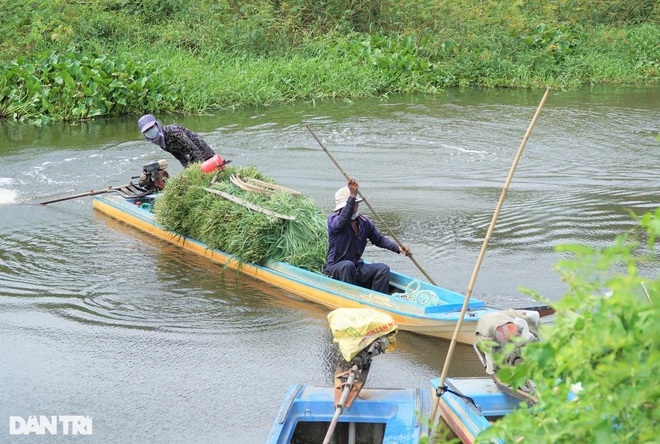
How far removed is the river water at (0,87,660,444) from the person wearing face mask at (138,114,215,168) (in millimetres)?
1358

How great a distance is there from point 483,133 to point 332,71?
5.68 meters

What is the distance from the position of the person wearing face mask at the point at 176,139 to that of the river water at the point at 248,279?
4.46 feet

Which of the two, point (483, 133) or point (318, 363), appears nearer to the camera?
point (318, 363)

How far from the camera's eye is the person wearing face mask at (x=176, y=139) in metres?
12.8

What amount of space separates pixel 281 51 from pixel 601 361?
21800mm

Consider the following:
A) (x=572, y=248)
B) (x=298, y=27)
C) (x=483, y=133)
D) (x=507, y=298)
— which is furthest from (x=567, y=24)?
(x=572, y=248)

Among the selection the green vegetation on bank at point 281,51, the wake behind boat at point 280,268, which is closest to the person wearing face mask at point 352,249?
the wake behind boat at point 280,268

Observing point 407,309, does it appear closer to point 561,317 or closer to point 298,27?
point 561,317

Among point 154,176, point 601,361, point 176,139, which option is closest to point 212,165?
point 176,139

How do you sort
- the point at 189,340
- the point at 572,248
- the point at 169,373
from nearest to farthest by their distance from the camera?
the point at 572,248, the point at 169,373, the point at 189,340

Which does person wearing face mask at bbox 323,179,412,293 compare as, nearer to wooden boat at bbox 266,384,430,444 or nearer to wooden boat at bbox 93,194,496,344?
wooden boat at bbox 93,194,496,344

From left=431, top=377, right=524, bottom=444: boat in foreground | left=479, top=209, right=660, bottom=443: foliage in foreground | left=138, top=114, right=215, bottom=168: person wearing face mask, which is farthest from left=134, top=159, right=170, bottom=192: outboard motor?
left=479, top=209, right=660, bottom=443: foliage in foreground

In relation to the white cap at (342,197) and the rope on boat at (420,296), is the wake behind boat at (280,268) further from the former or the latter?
the white cap at (342,197)

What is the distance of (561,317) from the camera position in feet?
10.8
